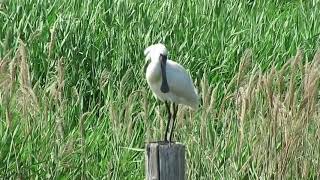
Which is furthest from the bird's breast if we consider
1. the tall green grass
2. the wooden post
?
the wooden post

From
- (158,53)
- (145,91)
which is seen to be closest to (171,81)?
(158,53)

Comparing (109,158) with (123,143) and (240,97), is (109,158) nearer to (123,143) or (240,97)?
(123,143)

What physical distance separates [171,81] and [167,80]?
31 mm

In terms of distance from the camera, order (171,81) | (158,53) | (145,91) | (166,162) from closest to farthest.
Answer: (166,162) → (158,53) → (171,81) → (145,91)

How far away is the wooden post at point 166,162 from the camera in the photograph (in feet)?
11.3

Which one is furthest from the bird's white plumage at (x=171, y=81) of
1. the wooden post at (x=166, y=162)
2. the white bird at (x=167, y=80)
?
the wooden post at (x=166, y=162)

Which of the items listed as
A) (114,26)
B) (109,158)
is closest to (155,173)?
(109,158)

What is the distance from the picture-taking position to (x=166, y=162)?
11.4 ft

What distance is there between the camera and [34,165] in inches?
183

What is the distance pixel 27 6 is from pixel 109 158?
2.29m

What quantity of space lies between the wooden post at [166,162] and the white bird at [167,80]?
0.88 metres

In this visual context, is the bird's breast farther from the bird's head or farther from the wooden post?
the wooden post

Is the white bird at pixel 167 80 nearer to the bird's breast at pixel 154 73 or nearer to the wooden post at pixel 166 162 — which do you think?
the bird's breast at pixel 154 73

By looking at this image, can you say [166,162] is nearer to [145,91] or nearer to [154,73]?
[154,73]
